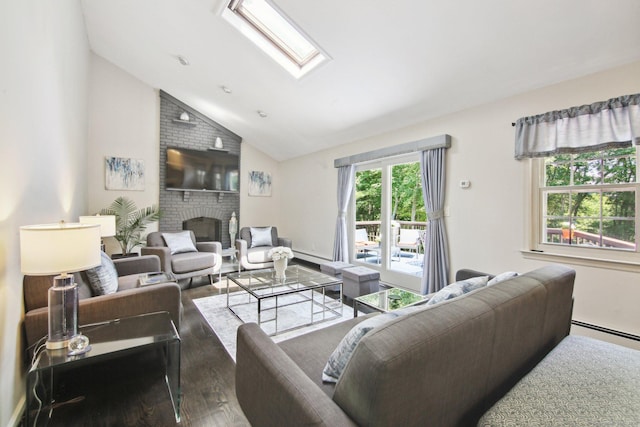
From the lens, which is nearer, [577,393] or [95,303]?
[577,393]

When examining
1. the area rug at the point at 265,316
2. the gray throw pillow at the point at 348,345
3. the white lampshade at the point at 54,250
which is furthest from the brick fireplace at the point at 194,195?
the gray throw pillow at the point at 348,345

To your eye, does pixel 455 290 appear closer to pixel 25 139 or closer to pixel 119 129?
pixel 25 139

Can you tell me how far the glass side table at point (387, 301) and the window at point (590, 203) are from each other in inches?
56.3

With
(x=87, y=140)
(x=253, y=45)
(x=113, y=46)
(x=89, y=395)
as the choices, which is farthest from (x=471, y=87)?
(x=87, y=140)

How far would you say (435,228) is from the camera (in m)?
3.46

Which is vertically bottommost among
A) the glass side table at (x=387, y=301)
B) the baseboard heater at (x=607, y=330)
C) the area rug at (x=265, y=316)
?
the area rug at (x=265, y=316)

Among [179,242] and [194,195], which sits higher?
[194,195]

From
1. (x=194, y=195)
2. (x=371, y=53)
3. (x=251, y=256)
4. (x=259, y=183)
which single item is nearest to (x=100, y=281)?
A: (x=251, y=256)

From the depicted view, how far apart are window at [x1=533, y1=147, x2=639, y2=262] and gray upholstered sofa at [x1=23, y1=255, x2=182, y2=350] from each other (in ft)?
11.2

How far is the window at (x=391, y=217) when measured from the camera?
403 centimetres

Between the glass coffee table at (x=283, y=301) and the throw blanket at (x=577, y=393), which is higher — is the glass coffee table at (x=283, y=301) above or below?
below

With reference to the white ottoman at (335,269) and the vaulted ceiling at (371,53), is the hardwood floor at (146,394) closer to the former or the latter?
the white ottoman at (335,269)

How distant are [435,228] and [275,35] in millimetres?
2993

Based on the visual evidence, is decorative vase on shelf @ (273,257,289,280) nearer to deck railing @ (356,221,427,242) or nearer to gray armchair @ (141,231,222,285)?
gray armchair @ (141,231,222,285)
